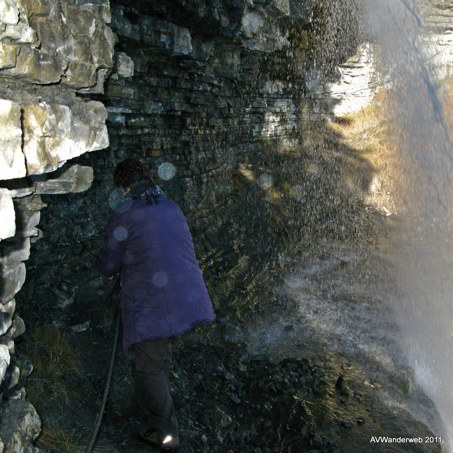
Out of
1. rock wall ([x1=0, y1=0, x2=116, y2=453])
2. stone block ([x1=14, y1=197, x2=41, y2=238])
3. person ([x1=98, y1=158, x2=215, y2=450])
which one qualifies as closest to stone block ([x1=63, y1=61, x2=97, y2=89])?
rock wall ([x1=0, y1=0, x2=116, y2=453])

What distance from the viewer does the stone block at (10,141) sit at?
5.54 feet

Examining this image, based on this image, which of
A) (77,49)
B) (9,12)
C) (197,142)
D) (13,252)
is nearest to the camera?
(9,12)

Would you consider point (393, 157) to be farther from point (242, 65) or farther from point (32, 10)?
point (32, 10)

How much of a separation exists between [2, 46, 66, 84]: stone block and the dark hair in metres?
1.21

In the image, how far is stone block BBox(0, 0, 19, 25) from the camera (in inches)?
65.4

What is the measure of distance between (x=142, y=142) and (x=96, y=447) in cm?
381

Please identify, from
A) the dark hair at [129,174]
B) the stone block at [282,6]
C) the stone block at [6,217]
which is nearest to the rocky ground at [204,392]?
the dark hair at [129,174]

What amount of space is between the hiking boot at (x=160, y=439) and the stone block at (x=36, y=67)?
2605 millimetres

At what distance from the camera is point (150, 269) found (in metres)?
3.13

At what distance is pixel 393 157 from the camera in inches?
564

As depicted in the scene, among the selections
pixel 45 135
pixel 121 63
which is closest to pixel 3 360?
pixel 45 135

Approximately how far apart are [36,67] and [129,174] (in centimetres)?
137

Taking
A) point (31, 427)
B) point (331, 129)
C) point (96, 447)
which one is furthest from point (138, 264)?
point (331, 129)

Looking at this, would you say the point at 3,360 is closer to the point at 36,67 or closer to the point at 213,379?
the point at 36,67
